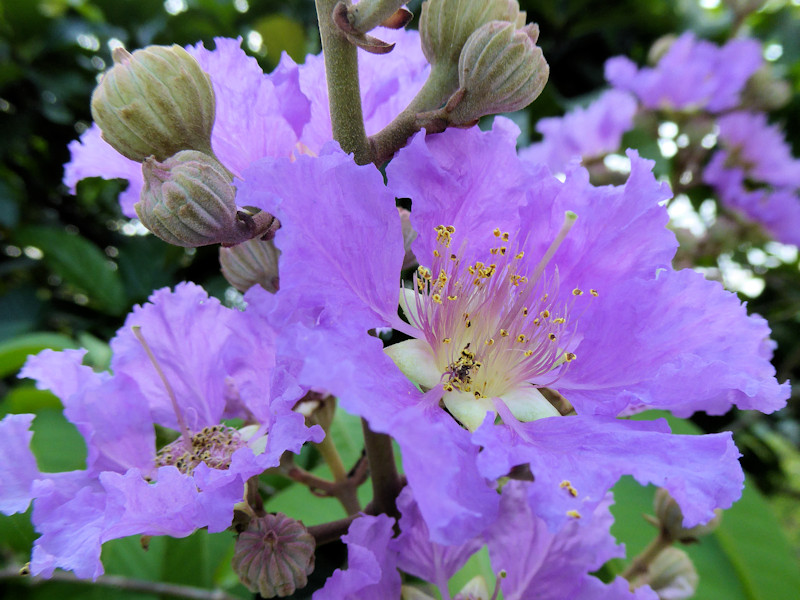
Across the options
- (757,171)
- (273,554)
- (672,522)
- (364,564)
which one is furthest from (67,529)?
(757,171)

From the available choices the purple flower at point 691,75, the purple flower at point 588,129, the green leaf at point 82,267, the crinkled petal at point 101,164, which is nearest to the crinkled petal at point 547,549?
the crinkled petal at point 101,164

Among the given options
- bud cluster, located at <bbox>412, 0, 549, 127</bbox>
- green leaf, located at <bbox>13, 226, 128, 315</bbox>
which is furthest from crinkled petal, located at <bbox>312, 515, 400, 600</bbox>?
green leaf, located at <bbox>13, 226, 128, 315</bbox>

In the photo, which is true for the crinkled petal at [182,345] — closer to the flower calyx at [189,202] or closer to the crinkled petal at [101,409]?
the crinkled petal at [101,409]

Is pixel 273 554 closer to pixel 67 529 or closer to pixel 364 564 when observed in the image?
pixel 364 564

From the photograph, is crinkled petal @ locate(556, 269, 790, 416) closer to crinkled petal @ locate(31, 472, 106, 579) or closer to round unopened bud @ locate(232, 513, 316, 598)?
round unopened bud @ locate(232, 513, 316, 598)

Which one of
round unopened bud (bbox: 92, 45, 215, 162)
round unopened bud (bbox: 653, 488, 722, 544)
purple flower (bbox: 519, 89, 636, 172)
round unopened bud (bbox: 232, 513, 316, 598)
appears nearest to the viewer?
round unopened bud (bbox: 92, 45, 215, 162)

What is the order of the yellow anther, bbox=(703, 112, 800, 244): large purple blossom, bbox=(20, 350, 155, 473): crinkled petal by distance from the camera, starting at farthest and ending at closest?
bbox=(703, 112, 800, 244): large purple blossom < bbox=(20, 350, 155, 473): crinkled petal < the yellow anther
